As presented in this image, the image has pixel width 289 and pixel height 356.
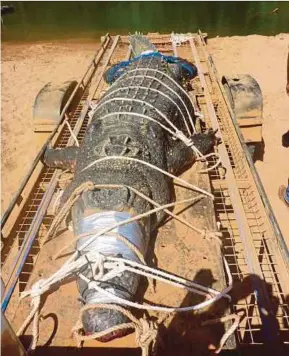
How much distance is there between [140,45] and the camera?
6.15 metres

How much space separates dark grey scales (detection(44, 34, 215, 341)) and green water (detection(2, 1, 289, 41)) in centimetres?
962

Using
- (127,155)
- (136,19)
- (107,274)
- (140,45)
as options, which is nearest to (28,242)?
(107,274)

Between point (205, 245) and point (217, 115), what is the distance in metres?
2.35

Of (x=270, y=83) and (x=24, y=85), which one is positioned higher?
(x=24, y=85)

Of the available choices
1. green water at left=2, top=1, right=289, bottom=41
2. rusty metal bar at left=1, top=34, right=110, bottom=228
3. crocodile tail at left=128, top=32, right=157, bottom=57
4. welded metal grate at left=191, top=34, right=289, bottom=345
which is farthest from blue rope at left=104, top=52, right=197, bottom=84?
green water at left=2, top=1, right=289, bottom=41

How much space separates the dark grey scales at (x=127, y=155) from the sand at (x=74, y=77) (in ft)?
5.17

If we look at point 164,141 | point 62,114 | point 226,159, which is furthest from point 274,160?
point 62,114

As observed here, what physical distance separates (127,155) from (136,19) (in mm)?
13098

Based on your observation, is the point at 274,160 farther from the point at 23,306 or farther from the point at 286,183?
the point at 23,306

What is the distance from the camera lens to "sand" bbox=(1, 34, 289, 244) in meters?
5.77

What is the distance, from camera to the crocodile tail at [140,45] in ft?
19.8

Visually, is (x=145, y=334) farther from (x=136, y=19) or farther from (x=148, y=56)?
(x=136, y=19)

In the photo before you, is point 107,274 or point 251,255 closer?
point 107,274

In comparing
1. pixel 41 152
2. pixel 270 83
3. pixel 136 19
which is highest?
pixel 136 19
